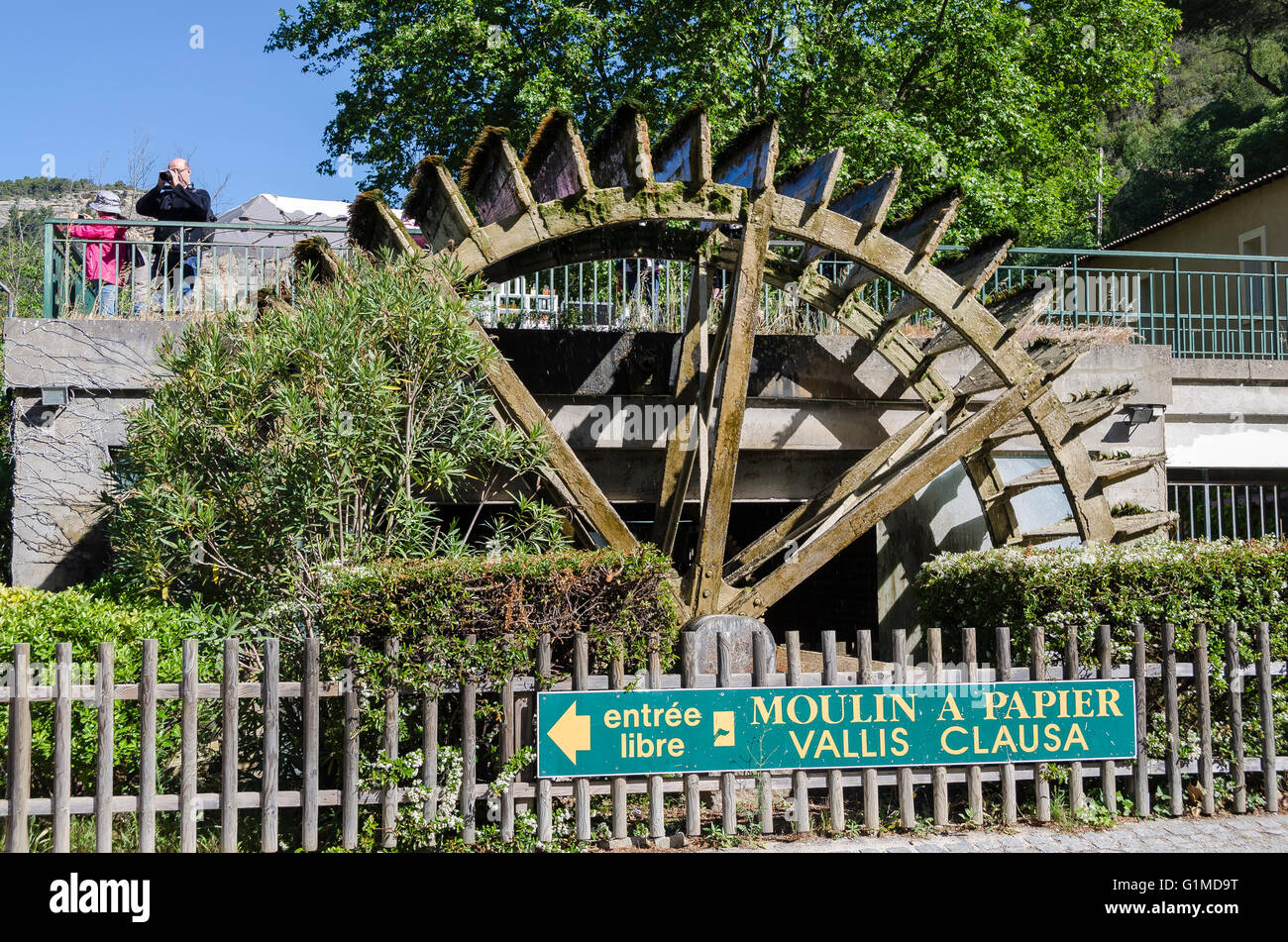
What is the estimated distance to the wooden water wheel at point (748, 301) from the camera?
6.73 m

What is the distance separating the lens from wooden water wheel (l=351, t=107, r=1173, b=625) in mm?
6730

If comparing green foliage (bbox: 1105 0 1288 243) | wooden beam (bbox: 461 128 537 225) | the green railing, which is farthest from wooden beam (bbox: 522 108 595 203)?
green foliage (bbox: 1105 0 1288 243)

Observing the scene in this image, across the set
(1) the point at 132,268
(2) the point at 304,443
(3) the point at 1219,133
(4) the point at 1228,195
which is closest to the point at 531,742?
(2) the point at 304,443

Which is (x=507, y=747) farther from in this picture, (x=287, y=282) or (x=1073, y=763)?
(x=287, y=282)

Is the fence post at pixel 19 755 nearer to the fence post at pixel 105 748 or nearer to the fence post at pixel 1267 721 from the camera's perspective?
the fence post at pixel 105 748

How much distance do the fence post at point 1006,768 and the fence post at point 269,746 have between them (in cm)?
325

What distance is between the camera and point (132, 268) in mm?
8195

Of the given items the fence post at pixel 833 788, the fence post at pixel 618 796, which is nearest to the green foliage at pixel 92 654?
the fence post at pixel 618 796

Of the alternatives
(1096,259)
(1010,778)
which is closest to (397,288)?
(1010,778)

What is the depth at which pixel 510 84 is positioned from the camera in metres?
16.0

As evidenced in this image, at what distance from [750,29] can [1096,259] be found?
870 centimetres

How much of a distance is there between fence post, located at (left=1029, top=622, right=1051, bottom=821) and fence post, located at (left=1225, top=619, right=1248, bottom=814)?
3.38 feet

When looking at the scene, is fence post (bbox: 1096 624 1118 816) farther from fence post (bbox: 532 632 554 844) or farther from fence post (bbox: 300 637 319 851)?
fence post (bbox: 300 637 319 851)

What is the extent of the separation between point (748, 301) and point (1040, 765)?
340cm
